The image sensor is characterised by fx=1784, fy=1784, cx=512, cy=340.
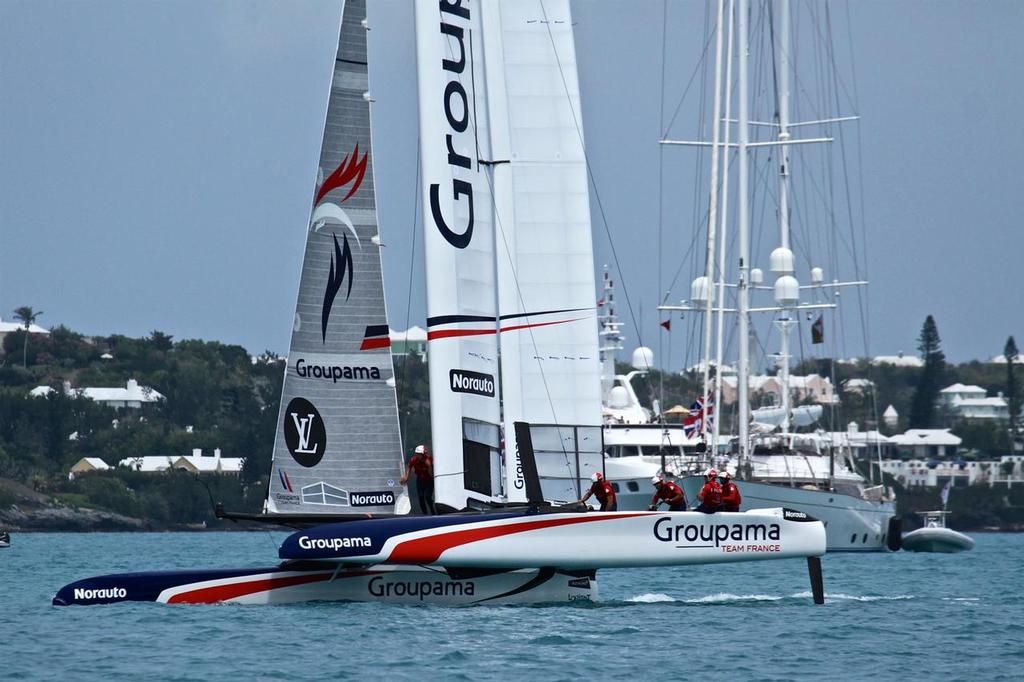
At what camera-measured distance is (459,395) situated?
66.6ft

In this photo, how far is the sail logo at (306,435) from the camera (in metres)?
19.9

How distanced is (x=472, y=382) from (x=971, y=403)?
99.0 m

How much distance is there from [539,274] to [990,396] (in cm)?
10532

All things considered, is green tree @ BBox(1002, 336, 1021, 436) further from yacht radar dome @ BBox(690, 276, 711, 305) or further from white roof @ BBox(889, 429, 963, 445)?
yacht radar dome @ BBox(690, 276, 711, 305)

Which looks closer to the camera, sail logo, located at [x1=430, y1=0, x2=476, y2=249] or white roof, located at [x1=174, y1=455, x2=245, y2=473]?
sail logo, located at [x1=430, y1=0, x2=476, y2=249]

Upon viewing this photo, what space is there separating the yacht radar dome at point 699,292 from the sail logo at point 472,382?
2185 cm

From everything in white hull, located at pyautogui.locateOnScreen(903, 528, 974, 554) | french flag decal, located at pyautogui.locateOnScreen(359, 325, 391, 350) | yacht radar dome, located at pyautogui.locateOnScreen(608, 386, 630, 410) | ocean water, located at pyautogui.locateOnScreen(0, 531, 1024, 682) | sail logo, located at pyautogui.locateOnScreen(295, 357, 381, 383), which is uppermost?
yacht radar dome, located at pyautogui.locateOnScreen(608, 386, 630, 410)

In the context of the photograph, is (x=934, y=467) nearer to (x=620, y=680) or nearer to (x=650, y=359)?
(x=650, y=359)

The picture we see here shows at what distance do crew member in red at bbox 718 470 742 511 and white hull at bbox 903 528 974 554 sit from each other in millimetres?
26714

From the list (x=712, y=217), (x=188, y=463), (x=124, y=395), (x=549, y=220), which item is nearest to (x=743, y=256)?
(x=712, y=217)

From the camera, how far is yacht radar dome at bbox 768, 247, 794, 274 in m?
46.0

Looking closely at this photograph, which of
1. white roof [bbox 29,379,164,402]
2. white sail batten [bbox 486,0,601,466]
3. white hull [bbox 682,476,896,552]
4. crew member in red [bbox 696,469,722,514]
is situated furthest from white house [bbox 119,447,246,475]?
crew member in red [bbox 696,469,722,514]

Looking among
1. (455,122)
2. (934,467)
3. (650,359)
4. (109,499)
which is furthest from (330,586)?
(934,467)

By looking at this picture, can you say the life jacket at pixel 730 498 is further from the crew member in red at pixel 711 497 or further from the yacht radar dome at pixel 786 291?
the yacht radar dome at pixel 786 291
